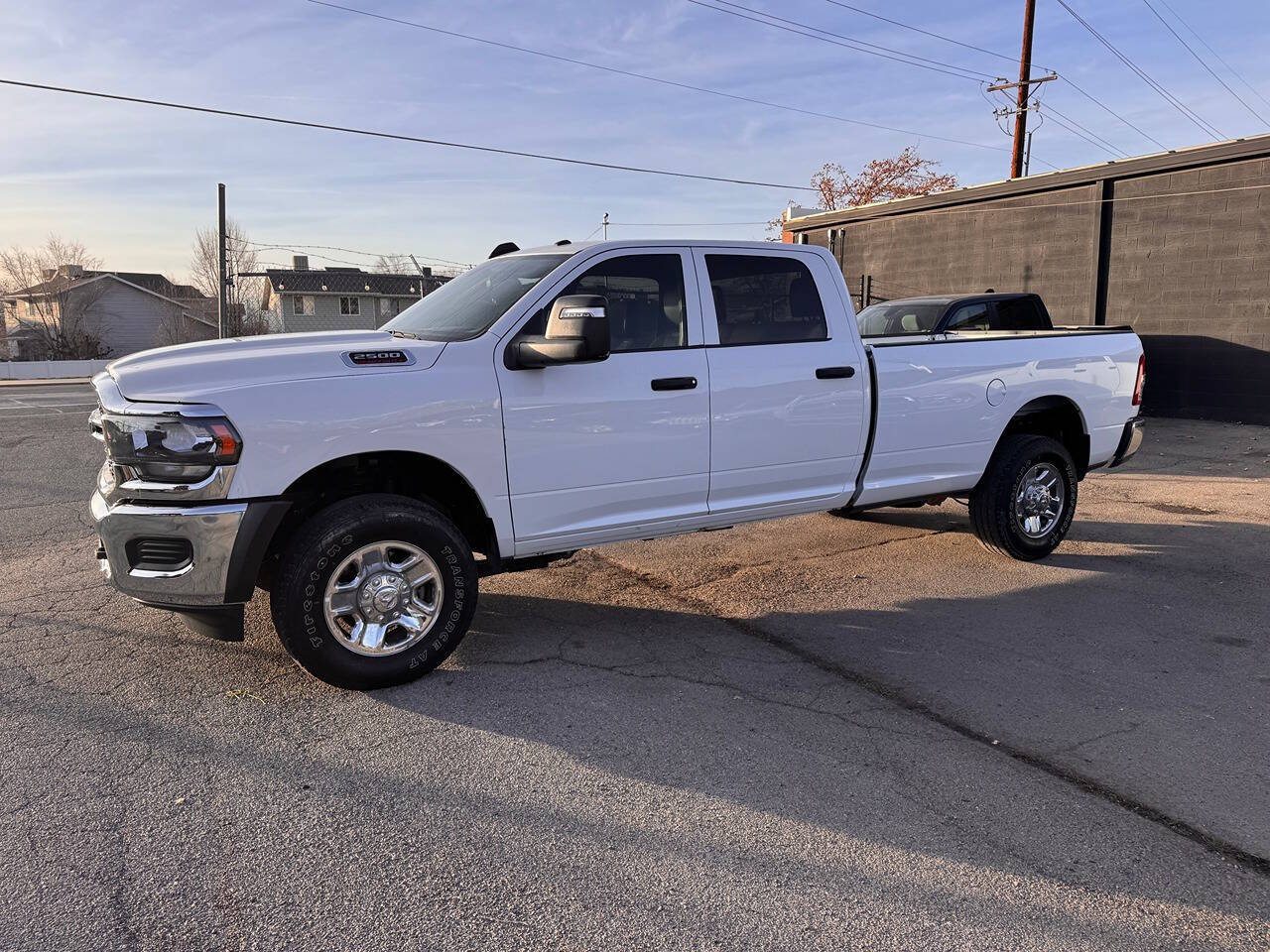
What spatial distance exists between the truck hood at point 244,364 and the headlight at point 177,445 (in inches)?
4.3

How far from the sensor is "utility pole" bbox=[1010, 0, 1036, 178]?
2562cm

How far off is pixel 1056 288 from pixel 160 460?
17.5 meters

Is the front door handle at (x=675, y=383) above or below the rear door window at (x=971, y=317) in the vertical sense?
below

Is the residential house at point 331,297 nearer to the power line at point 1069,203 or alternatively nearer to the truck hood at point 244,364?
the power line at point 1069,203

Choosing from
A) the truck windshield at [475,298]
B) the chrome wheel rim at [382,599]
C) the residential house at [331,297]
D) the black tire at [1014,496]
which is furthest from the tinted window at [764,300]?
the residential house at [331,297]

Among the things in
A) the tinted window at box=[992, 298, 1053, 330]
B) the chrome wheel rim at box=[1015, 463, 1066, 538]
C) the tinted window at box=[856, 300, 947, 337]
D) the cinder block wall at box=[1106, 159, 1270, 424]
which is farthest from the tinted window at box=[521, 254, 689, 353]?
the cinder block wall at box=[1106, 159, 1270, 424]

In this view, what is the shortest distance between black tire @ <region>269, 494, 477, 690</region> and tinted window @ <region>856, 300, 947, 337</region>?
27.3 ft

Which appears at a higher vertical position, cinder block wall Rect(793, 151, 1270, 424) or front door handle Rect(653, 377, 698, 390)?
cinder block wall Rect(793, 151, 1270, 424)

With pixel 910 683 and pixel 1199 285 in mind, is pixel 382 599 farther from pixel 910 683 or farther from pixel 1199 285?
pixel 1199 285

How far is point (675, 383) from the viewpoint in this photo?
495 cm

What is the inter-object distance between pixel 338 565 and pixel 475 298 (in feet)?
5.72

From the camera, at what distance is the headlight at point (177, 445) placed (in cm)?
391

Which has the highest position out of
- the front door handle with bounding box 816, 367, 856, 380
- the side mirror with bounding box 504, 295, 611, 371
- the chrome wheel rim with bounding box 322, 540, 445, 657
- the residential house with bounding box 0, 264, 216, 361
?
the residential house with bounding box 0, 264, 216, 361

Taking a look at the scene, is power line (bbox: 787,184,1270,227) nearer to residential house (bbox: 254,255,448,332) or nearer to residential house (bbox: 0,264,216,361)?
residential house (bbox: 254,255,448,332)
